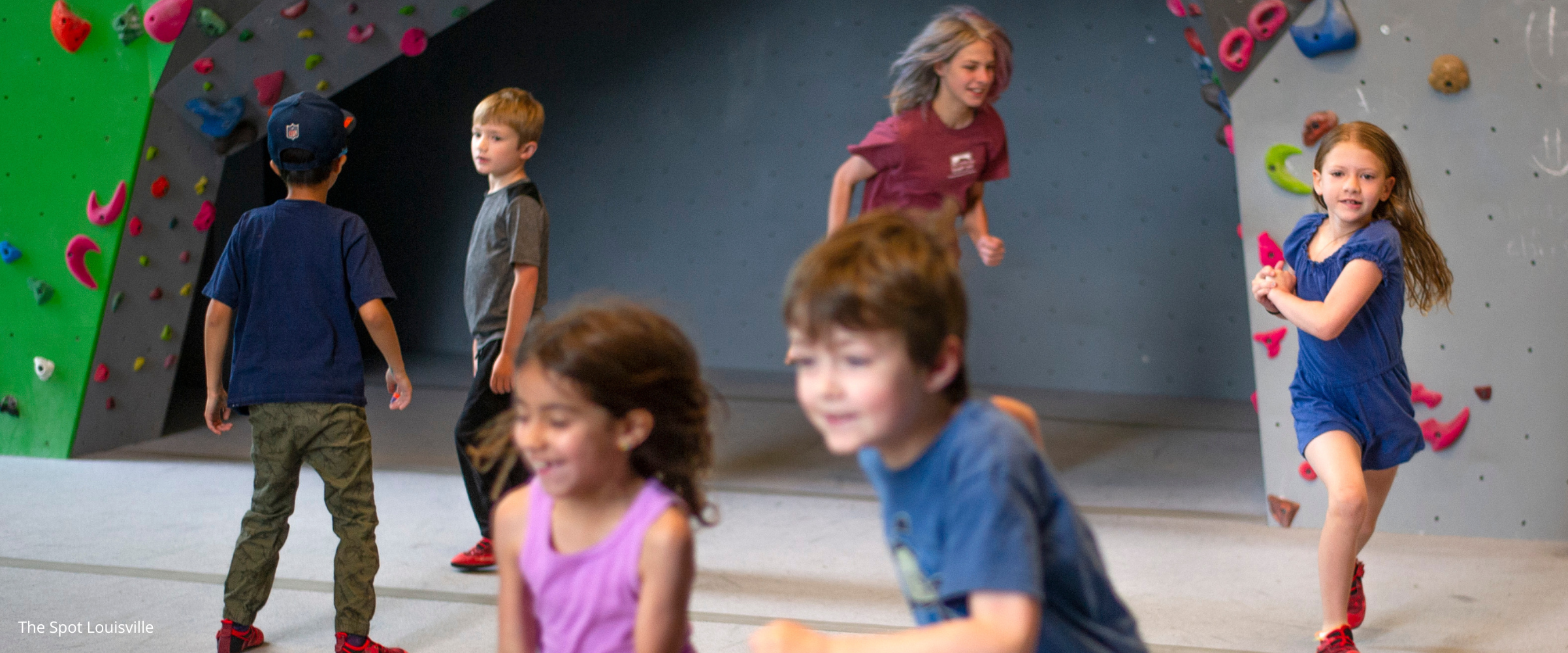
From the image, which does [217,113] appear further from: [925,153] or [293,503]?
[925,153]

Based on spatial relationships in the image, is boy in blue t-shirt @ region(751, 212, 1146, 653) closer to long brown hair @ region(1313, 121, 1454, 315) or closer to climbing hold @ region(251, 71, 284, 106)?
long brown hair @ region(1313, 121, 1454, 315)

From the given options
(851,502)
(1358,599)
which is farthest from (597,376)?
(851,502)

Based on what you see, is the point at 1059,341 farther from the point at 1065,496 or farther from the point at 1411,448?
the point at 1065,496

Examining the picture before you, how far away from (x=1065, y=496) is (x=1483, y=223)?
2.87 m

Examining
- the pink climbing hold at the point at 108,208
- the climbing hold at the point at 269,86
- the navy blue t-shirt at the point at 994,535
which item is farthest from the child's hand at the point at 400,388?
the pink climbing hold at the point at 108,208

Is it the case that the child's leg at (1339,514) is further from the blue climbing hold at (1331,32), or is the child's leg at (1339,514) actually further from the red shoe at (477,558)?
the red shoe at (477,558)

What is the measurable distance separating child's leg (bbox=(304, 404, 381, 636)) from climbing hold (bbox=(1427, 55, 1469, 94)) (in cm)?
302

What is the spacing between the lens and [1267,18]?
353cm

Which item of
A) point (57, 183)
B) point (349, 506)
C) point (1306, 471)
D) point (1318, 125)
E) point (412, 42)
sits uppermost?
point (412, 42)

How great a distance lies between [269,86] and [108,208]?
71cm

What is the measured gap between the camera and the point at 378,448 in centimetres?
466

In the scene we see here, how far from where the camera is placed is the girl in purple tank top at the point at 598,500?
1.40 metres

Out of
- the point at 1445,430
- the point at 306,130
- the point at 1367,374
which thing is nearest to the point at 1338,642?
the point at 1367,374

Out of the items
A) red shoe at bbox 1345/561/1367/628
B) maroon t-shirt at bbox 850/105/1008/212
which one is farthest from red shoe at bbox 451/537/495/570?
red shoe at bbox 1345/561/1367/628
